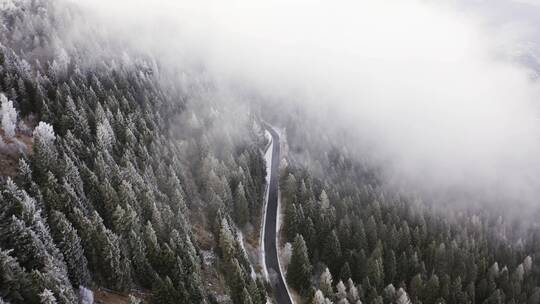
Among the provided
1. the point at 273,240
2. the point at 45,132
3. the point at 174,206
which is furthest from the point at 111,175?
the point at 273,240

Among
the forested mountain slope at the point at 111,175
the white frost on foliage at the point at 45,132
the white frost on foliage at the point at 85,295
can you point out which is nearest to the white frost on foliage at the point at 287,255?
the forested mountain slope at the point at 111,175

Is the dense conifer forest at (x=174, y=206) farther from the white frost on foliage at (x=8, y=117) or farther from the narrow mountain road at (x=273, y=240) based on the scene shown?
the narrow mountain road at (x=273, y=240)

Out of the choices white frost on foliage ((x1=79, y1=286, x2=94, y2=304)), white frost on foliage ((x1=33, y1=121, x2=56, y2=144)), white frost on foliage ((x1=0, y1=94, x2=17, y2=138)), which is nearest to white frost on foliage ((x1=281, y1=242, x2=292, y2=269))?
white frost on foliage ((x1=79, y1=286, x2=94, y2=304))

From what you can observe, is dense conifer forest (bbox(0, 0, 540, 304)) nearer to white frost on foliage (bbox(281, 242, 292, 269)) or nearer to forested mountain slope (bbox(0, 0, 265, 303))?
forested mountain slope (bbox(0, 0, 265, 303))

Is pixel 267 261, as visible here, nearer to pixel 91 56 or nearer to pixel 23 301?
pixel 23 301

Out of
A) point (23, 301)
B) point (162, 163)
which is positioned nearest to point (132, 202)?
point (162, 163)

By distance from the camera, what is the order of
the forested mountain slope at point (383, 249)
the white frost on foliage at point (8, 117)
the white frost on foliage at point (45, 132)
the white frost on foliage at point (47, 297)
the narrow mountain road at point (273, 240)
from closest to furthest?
the white frost on foliage at point (47, 297) < the white frost on foliage at point (45, 132) < the white frost on foliage at point (8, 117) < the narrow mountain road at point (273, 240) < the forested mountain slope at point (383, 249)
